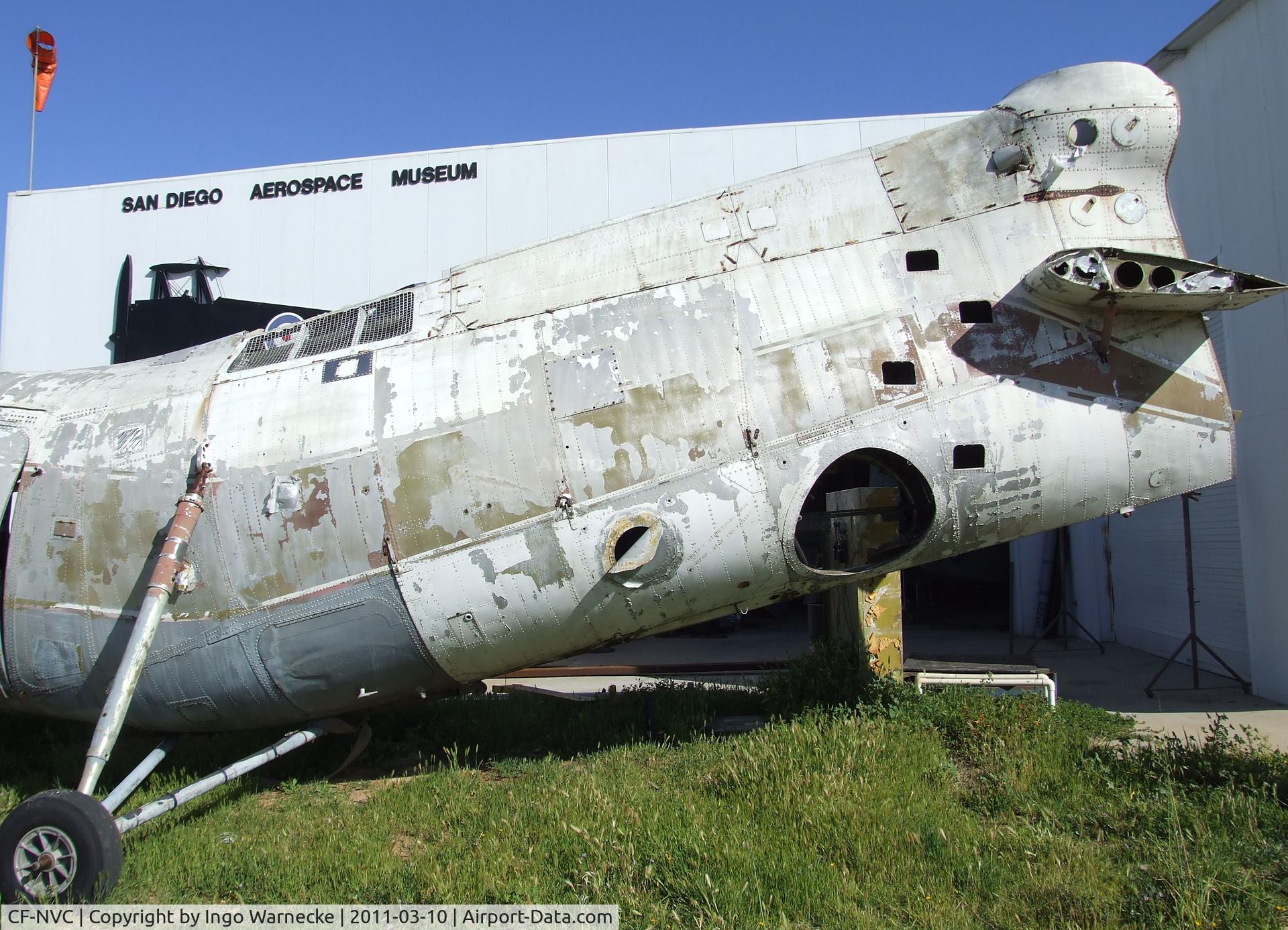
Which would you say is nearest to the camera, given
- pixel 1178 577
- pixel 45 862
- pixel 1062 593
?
pixel 45 862

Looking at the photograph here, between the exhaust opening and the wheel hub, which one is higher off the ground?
the exhaust opening

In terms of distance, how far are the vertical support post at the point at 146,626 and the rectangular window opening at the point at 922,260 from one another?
5469 millimetres

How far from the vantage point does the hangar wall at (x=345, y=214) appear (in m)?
→ 17.8

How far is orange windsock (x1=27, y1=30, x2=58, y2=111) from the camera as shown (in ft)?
64.8

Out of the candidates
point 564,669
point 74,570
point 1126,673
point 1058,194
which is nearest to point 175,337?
point 564,669

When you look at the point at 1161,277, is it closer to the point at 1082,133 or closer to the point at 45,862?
the point at 1082,133

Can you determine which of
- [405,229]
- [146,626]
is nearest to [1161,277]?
[146,626]

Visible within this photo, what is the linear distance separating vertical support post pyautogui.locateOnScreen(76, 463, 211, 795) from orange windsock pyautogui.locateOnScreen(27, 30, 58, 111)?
1944 cm

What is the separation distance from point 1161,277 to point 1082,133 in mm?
1369

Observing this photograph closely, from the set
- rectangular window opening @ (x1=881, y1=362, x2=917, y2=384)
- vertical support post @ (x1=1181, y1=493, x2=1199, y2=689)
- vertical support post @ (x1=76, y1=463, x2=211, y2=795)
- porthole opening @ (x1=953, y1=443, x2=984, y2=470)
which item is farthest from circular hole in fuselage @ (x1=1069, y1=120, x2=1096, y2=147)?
vertical support post @ (x1=76, y1=463, x2=211, y2=795)

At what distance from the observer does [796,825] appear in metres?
5.55

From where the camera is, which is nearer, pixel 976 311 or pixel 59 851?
pixel 59 851

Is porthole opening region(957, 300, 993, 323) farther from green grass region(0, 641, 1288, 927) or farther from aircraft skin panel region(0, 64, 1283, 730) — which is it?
green grass region(0, 641, 1288, 927)

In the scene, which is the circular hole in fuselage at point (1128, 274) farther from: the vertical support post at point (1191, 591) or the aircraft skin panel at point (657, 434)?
the vertical support post at point (1191, 591)
